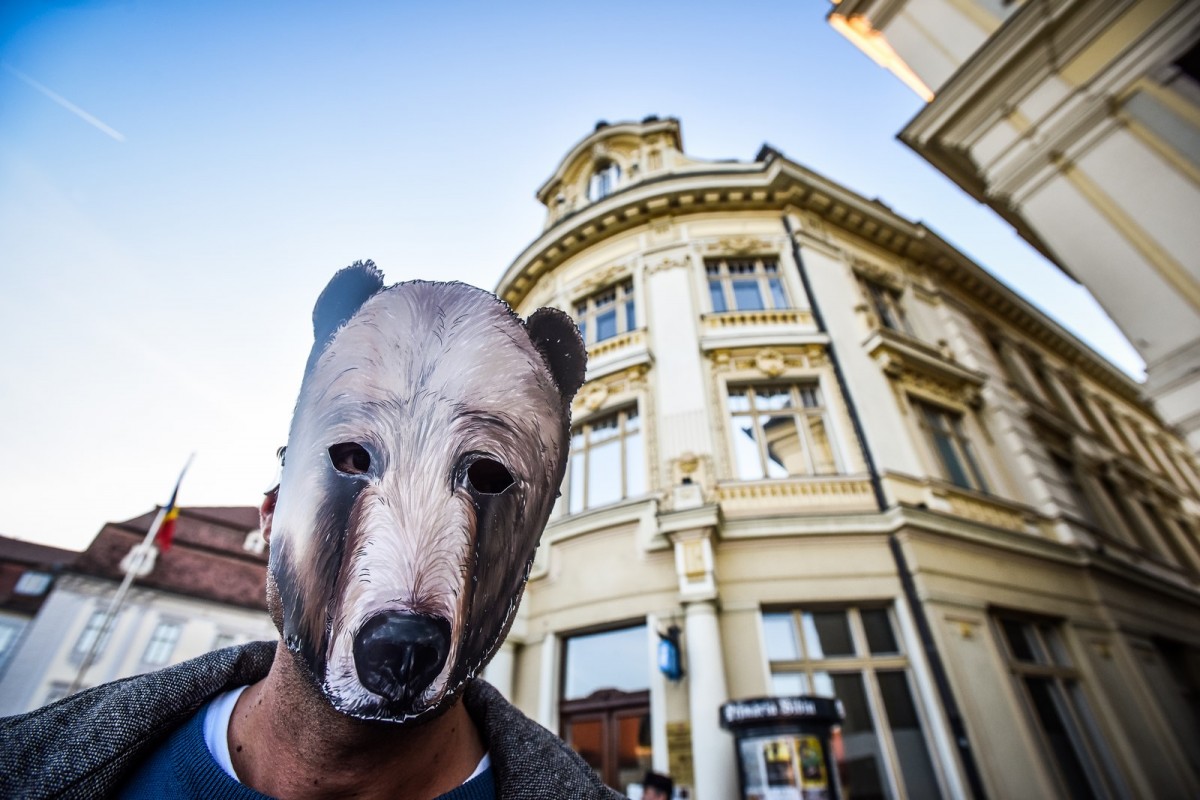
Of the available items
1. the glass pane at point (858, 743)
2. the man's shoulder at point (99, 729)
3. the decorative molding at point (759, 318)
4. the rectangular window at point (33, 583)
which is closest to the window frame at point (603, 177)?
the decorative molding at point (759, 318)

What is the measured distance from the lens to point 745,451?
26.4 ft

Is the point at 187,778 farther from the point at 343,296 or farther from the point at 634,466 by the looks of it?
the point at 634,466

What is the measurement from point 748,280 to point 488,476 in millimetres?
10035

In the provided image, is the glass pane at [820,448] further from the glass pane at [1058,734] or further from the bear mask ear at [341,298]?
the bear mask ear at [341,298]

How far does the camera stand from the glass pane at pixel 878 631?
6539 millimetres

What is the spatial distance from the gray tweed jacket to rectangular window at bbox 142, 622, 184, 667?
901 inches

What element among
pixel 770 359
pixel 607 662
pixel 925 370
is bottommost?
pixel 607 662

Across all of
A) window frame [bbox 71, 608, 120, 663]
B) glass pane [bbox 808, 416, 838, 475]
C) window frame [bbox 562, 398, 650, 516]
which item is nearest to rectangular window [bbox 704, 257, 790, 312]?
glass pane [bbox 808, 416, 838, 475]

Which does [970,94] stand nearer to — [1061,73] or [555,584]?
[1061,73]

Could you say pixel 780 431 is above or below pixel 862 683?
above

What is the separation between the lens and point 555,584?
782cm

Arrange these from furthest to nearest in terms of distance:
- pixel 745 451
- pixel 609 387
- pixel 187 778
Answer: pixel 609 387, pixel 745 451, pixel 187 778

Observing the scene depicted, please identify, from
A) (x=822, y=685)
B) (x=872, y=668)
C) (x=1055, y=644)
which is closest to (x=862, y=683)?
(x=872, y=668)

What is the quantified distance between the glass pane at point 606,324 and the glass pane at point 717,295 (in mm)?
2008
